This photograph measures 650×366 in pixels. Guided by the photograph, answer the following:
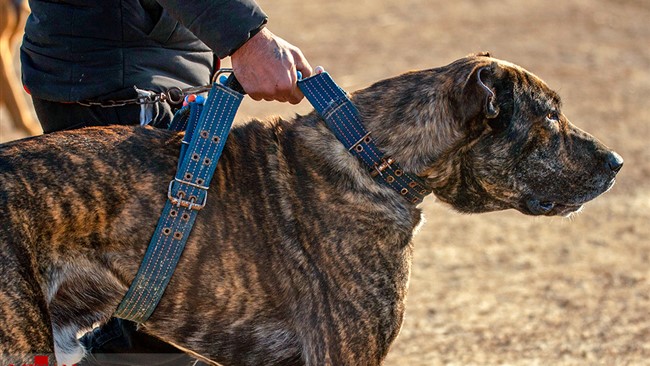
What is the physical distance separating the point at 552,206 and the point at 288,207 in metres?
0.96

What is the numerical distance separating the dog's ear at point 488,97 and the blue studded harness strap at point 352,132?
312 mm

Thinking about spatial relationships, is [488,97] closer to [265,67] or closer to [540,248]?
[265,67]

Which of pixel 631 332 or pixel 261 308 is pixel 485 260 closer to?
pixel 631 332

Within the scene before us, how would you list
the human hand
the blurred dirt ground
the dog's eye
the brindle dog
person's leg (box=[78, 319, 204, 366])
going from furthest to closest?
1. the blurred dirt ground
2. person's leg (box=[78, 319, 204, 366])
3. the dog's eye
4. the human hand
5. the brindle dog

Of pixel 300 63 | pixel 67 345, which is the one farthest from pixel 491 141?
pixel 67 345

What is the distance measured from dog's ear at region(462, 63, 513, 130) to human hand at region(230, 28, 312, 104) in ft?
1.91

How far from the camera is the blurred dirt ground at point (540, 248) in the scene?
516 cm

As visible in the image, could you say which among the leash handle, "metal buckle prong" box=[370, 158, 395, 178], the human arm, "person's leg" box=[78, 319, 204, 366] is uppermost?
the human arm

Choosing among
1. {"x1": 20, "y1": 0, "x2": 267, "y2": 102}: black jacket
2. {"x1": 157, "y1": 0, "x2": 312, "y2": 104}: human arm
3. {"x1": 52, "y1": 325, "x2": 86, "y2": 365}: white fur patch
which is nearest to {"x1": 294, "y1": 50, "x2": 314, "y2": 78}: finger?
{"x1": 157, "y1": 0, "x2": 312, "y2": 104}: human arm

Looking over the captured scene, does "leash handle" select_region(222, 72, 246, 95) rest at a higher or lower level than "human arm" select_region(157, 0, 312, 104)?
lower

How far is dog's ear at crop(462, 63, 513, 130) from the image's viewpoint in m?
3.28

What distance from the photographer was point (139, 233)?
3.08m

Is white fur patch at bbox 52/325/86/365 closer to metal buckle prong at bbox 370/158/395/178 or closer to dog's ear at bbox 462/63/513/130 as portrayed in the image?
metal buckle prong at bbox 370/158/395/178

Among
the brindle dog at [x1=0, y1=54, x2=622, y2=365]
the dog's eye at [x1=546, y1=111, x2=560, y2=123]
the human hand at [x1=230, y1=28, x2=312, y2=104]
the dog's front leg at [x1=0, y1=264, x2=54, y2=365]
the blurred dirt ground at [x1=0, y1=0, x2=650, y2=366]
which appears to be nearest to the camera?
the dog's front leg at [x1=0, y1=264, x2=54, y2=365]
